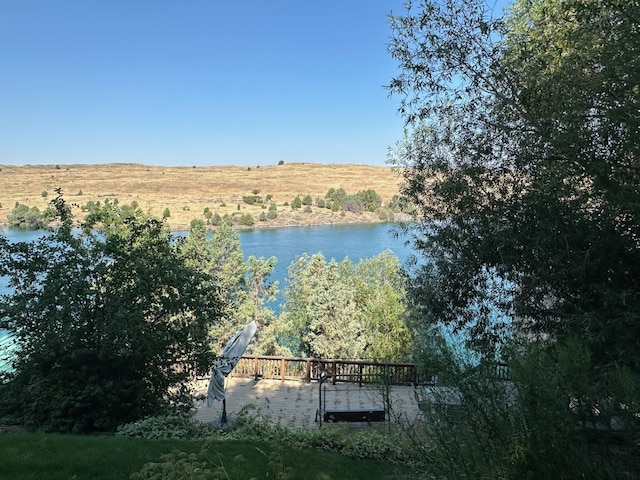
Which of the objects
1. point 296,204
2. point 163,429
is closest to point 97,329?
point 163,429

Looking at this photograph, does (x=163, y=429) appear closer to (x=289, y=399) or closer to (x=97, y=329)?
(x=97, y=329)

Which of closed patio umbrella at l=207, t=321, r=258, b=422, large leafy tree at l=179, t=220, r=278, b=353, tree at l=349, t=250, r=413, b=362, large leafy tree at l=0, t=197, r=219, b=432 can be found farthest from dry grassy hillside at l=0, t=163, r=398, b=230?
large leafy tree at l=0, t=197, r=219, b=432

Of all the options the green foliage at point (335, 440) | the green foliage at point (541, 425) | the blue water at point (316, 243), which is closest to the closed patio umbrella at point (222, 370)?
the green foliage at point (335, 440)

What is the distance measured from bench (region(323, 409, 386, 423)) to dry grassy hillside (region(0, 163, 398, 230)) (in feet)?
63.0

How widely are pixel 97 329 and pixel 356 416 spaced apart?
4.54 meters

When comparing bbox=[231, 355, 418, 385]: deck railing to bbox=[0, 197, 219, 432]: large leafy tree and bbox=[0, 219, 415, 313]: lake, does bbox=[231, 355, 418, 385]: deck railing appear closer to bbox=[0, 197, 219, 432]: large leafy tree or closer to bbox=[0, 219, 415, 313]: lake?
bbox=[0, 197, 219, 432]: large leafy tree

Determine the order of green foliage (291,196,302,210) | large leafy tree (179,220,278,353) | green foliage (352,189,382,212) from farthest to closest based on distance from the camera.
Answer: green foliage (291,196,302,210), green foliage (352,189,382,212), large leafy tree (179,220,278,353)

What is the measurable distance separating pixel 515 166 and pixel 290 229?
124ft

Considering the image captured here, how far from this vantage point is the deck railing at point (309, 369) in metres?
11.8

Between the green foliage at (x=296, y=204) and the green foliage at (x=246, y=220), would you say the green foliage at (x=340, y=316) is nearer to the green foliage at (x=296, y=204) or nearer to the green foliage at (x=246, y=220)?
the green foliage at (x=246, y=220)

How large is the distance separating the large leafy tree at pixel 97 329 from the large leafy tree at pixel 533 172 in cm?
373

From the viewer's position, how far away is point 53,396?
20.2 feet

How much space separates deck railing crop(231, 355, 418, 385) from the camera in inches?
466

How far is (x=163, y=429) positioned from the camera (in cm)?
594
